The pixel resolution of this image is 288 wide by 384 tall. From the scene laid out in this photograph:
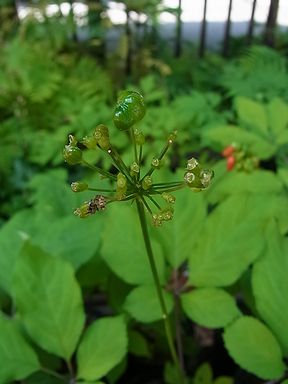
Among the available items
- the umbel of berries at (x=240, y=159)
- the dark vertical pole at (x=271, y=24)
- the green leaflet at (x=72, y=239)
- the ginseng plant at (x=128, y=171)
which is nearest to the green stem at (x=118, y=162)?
the ginseng plant at (x=128, y=171)

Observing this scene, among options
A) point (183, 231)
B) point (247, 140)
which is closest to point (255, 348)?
point (183, 231)

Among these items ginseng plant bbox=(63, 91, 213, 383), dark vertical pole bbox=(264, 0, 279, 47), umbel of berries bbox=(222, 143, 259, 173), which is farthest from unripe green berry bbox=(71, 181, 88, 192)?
dark vertical pole bbox=(264, 0, 279, 47)

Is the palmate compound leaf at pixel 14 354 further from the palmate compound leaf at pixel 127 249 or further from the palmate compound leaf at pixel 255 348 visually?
the palmate compound leaf at pixel 255 348

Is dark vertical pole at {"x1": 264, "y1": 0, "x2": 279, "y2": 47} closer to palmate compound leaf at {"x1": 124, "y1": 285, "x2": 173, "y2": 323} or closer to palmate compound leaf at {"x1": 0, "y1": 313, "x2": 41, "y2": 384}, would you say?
palmate compound leaf at {"x1": 124, "y1": 285, "x2": 173, "y2": 323}

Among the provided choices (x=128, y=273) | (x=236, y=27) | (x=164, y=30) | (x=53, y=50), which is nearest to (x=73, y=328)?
(x=128, y=273)

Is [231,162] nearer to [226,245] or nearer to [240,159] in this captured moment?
[240,159]
